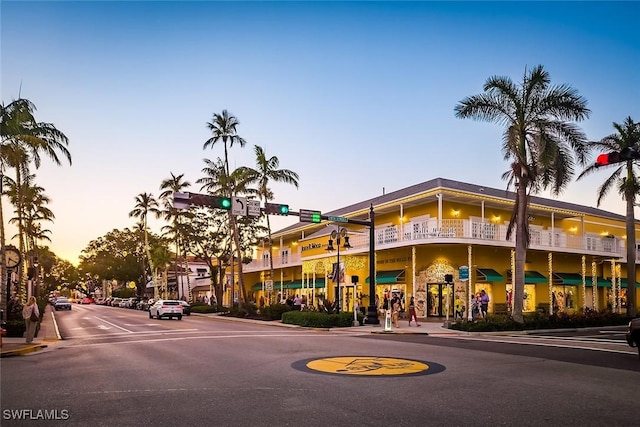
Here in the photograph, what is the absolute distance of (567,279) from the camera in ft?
125

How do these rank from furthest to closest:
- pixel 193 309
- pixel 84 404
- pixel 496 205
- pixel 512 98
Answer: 1. pixel 193 309
2. pixel 496 205
3. pixel 512 98
4. pixel 84 404

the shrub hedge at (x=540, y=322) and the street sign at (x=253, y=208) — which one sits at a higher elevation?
the street sign at (x=253, y=208)

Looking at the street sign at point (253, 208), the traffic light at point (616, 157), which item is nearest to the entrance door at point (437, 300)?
the street sign at point (253, 208)

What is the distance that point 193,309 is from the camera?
48719mm

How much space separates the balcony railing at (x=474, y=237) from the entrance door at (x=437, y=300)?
366 centimetres

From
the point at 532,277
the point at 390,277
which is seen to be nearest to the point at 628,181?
the point at 532,277

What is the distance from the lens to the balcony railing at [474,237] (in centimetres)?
3241

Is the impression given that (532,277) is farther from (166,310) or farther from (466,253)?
(166,310)

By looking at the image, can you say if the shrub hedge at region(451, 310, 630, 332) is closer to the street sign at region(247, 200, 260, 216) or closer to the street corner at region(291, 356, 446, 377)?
the street sign at region(247, 200, 260, 216)

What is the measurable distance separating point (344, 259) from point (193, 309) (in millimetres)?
17558

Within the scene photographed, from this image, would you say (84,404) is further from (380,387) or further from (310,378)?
(380,387)

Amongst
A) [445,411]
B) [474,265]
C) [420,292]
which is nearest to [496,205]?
[474,265]

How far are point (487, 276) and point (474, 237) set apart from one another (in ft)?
9.23

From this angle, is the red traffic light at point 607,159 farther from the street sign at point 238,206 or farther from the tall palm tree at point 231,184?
the tall palm tree at point 231,184
